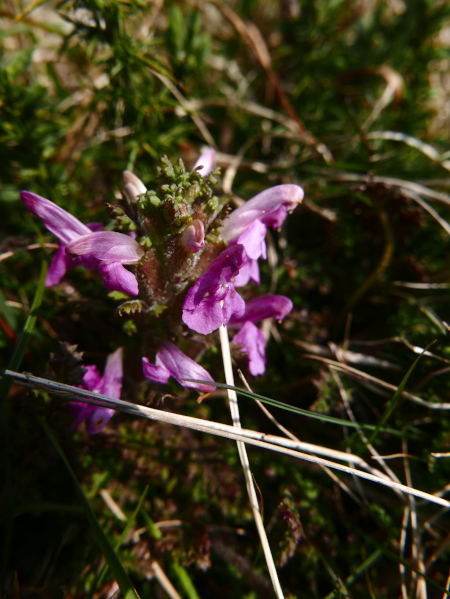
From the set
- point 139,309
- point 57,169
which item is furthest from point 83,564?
point 57,169

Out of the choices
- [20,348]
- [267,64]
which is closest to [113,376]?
[20,348]

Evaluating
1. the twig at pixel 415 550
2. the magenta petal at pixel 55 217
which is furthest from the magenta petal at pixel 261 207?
the twig at pixel 415 550

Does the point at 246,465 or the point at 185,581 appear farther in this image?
the point at 185,581

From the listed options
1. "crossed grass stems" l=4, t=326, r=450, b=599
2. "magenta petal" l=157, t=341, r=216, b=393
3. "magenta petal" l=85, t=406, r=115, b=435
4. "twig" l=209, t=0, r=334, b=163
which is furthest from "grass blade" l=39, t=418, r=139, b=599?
"twig" l=209, t=0, r=334, b=163

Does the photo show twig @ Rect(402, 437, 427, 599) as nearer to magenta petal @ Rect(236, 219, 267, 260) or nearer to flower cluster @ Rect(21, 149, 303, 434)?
flower cluster @ Rect(21, 149, 303, 434)

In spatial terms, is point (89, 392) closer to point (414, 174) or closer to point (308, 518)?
point (308, 518)

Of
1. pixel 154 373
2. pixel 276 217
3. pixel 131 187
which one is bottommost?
pixel 154 373

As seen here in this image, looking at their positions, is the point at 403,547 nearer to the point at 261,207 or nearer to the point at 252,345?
the point at 252,345
